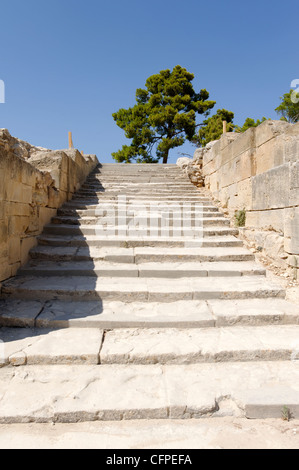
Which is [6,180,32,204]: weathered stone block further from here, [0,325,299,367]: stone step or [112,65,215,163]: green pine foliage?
[112,65,215,163]: green pine foliage

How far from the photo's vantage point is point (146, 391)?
6.33 feet

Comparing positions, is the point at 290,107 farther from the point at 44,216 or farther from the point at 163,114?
the point at 44,216

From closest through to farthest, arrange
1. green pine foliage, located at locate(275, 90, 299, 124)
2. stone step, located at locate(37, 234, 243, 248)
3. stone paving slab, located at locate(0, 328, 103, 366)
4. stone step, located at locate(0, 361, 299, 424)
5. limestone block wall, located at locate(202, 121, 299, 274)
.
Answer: stone step, located at locate(0, 361, 299, 424)
stone paving slab, located at locate(0, 328, 103, 366)
limestone block wall, located at locate(202, 121, 299, 274)
stone step, located at locate(37, 234, 243, 248)
green pine foliage, located at locate(275, 90, 299, 124)

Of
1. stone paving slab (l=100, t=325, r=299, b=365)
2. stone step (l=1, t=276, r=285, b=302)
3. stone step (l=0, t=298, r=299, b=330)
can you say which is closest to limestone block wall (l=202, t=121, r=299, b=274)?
stone step (l=1, t=276, r=285, b=302)

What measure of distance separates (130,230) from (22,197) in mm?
1761

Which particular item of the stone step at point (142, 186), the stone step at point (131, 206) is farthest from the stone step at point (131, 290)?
the stone step at point (142, 186)

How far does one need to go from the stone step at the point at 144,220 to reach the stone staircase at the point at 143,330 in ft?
0.23

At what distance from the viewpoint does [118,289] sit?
317 centimetres

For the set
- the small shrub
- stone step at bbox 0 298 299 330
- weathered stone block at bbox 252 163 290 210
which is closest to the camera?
stone step at bbox 0 298 299 330

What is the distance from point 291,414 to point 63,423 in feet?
4.79

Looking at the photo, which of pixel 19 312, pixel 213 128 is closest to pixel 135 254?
pixel 19 312

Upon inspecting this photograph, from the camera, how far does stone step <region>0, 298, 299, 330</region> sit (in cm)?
267

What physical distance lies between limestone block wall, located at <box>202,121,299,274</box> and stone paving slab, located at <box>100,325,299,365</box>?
4.47 feet

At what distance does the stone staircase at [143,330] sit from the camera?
1831mm
